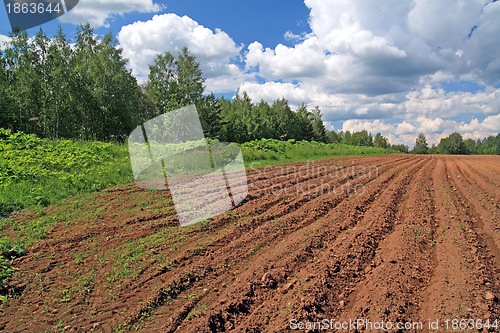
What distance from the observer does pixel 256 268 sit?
389cm

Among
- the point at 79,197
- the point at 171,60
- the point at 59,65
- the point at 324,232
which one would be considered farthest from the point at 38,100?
the point at 324,232

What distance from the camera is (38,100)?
21031 millimetres

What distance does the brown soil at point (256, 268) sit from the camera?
298 centimetres

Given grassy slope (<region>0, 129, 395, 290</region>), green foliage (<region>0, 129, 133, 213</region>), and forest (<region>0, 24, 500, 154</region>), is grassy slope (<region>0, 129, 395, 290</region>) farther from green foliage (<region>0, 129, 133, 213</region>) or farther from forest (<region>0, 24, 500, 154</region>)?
forest (<region>0, 24, 500, 154</region>)

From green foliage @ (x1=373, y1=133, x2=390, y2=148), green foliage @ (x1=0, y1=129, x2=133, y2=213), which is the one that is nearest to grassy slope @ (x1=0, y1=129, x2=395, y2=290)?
green foliage @ (x1=0, y1=129, x2=133, y2=213)

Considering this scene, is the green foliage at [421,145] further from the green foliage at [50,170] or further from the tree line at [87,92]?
the green foliage at [50,170]

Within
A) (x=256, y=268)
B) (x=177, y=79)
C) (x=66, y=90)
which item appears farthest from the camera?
(x=177, y=79)

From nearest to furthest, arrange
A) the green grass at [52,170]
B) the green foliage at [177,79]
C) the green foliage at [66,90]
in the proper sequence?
the green grass at [52,170] → the green foliage at [66,90] → the green foliage at [177,79]

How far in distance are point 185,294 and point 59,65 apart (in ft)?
79.5

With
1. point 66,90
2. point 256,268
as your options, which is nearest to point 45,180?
point 256,268

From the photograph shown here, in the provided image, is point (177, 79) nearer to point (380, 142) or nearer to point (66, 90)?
point (66, 90)

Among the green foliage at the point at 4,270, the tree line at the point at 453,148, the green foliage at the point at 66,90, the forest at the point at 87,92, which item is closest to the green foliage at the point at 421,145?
the tree line at the point at 453,148

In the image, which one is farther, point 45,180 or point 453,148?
point 453,148

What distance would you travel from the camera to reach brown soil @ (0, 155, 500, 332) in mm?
2982
